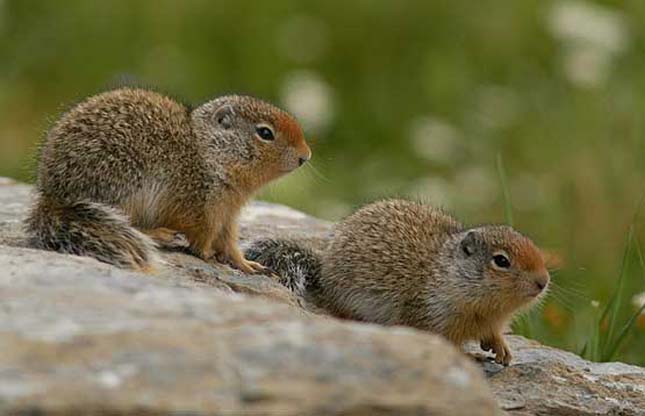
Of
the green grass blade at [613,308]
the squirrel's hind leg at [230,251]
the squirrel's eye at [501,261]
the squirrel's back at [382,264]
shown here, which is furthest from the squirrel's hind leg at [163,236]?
the green grass blade at [613,308]

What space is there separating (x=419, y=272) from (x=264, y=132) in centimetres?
100

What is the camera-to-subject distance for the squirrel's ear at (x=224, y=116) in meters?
6.38

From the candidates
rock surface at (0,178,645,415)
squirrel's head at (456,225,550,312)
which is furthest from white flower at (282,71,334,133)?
rock surface at (0,178,645,415)

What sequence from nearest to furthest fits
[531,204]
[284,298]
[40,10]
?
[284,298]
[531,204]
[40,10]

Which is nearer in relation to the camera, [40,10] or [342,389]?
[342,389]

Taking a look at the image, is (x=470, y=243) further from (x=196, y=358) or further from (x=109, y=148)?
(x=196, y=358)

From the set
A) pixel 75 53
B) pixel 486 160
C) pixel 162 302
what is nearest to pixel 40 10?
pixel 75 53

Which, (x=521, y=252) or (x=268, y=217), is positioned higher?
(x=521, y=252)

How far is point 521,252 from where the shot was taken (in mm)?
5980

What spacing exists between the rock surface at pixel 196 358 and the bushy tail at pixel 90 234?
1098mm

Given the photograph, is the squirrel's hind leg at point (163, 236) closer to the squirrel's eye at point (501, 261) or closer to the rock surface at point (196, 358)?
the squirrel's eye at point (501, 261)

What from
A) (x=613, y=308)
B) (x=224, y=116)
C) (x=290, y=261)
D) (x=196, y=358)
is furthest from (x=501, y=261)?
(x=196, y=358)

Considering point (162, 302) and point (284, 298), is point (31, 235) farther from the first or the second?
point (162, 302)

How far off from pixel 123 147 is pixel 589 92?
21.6ft
